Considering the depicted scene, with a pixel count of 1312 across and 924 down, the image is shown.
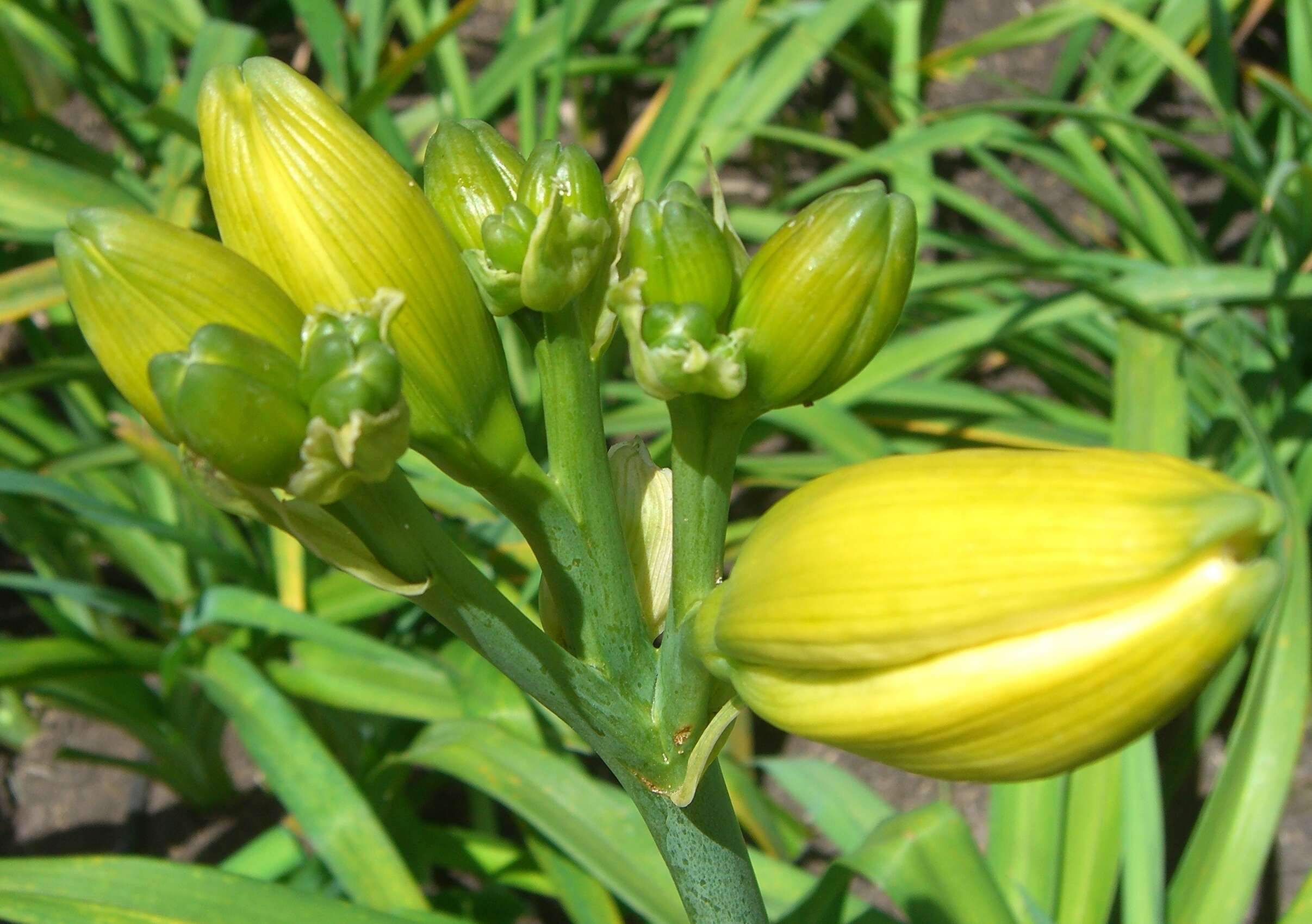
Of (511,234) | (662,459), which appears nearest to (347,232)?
(511,234)

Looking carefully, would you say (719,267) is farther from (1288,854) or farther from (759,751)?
(1288,854)

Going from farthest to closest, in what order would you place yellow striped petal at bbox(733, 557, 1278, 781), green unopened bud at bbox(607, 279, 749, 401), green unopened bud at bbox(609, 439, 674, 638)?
green unopened bud at bbox(609, 439, 674, 638) → green unopened bud at bbox(607, 279, 749, 401) → yellow striped petal at bbox(733, 557, 1278, 781)

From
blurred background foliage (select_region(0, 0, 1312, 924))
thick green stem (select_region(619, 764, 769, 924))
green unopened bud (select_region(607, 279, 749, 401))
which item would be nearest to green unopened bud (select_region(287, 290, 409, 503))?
green unopened bud (select_region(607, 279, 749, 401))

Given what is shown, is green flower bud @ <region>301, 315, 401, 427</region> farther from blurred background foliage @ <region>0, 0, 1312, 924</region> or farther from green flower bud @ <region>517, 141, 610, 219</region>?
blurred background foliage @ <region>0, 0, 1312, 924</region>

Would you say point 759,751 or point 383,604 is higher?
point 383,604

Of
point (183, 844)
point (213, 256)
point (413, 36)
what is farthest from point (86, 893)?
point (413, 36)

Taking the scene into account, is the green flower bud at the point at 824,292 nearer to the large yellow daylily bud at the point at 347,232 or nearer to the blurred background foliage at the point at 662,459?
the large yellow daylily bud at the point at 347,232

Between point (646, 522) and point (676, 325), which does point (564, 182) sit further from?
point (646, 522)
